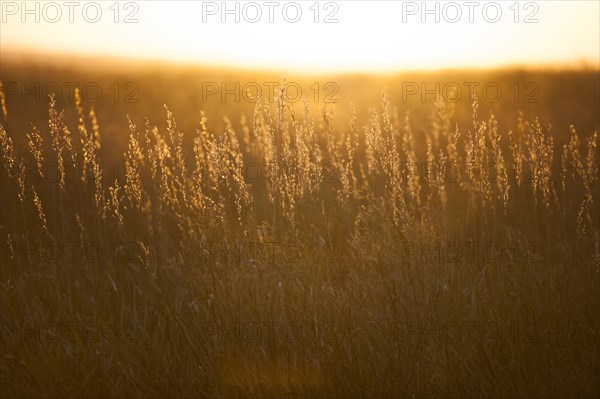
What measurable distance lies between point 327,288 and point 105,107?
21.3 ft

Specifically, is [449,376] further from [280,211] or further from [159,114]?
[159,114]

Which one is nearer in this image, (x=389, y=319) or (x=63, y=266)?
(x=389, y=319)

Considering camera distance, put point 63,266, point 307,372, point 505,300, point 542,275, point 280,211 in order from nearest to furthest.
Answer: point 307,372, point 505,300, point 542,275, point 63,266, point 280,211

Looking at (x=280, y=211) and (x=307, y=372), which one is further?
(x=280, y=211)

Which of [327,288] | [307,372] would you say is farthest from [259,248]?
[307,372]

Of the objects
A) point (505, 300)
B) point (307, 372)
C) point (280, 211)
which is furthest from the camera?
point (280, 211)

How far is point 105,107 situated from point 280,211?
5390 mm

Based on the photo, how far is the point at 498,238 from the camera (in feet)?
16.1

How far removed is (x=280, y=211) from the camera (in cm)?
473

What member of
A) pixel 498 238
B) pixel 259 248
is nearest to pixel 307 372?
pixel 259 248

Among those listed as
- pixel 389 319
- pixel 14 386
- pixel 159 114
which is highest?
pixel 159 114

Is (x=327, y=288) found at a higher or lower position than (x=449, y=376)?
higher

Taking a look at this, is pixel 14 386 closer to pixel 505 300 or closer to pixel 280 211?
pixel 280 211

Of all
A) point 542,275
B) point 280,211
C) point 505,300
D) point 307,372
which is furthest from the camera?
point 280,211
